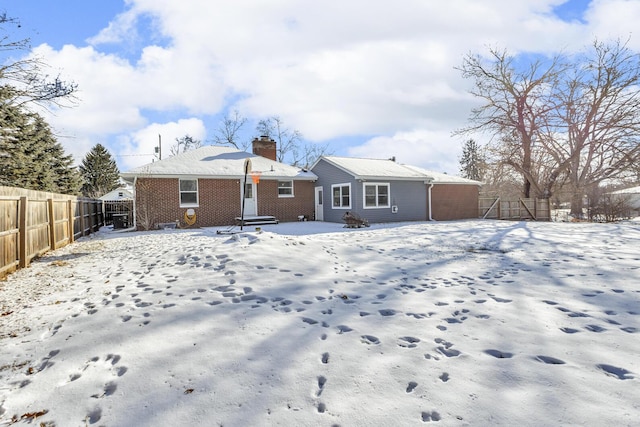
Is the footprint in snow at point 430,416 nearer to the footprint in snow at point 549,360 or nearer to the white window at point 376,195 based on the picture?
the footprint in snow at point 549,360

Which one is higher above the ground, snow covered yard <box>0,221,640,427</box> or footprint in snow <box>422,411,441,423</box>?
snow covered yard <box>0,221,640,427</box>

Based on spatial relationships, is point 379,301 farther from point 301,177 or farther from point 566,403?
point 301,177

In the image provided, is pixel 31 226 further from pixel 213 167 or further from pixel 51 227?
pixel 213 167

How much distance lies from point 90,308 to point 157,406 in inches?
97.2

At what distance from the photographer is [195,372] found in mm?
2537

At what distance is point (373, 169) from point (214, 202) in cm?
860

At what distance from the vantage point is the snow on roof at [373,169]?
54.5 ft

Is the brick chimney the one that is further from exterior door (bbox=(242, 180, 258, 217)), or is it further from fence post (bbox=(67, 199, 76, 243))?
fence post (bbox=(67, 199, 76, 243))

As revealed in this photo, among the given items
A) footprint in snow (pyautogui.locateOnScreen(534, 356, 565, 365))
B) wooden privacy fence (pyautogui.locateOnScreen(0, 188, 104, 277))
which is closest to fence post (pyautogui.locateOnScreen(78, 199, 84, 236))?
wooden privacy fence (pyautogui.locateOnScreen(0, 188, 104, 277))

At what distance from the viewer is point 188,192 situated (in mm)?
15688

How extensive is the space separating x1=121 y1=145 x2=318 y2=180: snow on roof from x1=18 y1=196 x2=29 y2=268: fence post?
26.0ft

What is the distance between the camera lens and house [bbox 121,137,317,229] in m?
14.9

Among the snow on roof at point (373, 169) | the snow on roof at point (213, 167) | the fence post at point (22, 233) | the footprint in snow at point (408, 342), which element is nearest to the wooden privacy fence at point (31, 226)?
the fence post at point (22, 233)

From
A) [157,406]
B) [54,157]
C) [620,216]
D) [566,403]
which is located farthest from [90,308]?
[54,157]
